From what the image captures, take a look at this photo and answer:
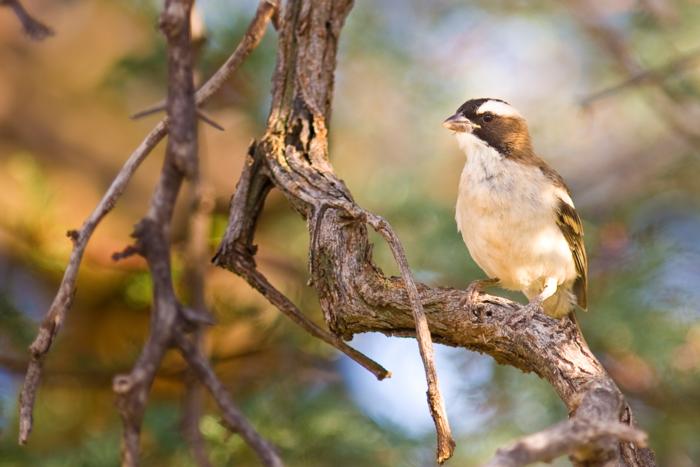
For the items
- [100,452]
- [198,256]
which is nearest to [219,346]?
[100,452]

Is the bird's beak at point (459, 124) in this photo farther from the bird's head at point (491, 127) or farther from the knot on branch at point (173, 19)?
the knot on branch at point (173, 19)

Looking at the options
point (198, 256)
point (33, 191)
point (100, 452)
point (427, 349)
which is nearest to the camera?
point (427, 349)

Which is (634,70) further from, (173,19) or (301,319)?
(173,19)

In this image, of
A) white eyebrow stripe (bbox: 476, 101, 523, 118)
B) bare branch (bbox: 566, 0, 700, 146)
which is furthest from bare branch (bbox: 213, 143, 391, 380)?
bare branch (bbox: 566, 0, 700, 146)

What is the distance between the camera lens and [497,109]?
4434 millimetres

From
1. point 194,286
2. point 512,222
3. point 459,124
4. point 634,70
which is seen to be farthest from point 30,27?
point 634,70

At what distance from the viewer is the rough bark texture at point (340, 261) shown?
2.53m

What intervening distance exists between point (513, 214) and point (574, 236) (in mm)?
418

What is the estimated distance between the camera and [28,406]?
2.09 m

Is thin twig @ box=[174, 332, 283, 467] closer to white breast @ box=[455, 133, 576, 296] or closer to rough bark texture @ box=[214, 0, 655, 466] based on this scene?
rough bark texture @ box=[214, 0, 655, 466]

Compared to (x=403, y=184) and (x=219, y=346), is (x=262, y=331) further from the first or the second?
(x=403, y=184)

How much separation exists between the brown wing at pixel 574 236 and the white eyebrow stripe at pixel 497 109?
1.62 feet

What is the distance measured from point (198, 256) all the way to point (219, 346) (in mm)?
1379

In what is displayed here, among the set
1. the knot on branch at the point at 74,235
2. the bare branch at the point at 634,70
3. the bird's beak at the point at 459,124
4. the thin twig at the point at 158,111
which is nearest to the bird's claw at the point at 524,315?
the thin twig at the point at 158,111
